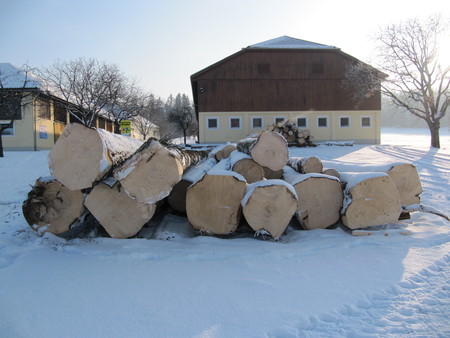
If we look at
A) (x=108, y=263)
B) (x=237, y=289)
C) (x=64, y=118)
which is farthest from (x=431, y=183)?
(x=64, y=118)

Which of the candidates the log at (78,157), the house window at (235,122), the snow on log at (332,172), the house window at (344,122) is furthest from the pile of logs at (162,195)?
the house window at (344,122)

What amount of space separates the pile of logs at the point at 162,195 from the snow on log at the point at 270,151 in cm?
54

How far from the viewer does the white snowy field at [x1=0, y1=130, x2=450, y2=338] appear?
2.31 meters

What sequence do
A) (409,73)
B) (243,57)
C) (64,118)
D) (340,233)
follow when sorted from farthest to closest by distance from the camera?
(64,118) < (243,57) < (409,73) < (340,233)

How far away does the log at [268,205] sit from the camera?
3893mm

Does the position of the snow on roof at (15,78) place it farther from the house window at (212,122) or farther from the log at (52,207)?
the log at (52,207)

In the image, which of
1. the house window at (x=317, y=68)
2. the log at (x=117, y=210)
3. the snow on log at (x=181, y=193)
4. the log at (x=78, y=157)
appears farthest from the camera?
the house window at (x=317, y=68)

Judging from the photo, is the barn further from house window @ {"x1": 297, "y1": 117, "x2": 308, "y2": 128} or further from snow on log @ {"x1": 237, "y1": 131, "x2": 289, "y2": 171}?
snow on log @ {"x1": 237, "y1": 131, "x2": 289, "y2": 171}

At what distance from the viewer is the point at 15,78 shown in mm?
22094

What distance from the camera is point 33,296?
2680mm

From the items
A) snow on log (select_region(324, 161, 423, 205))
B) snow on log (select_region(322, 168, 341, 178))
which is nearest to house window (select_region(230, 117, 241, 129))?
snow on log (select_region(322, 168, 341, 178))

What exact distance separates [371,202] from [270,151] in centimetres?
160

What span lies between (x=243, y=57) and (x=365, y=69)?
9551mm

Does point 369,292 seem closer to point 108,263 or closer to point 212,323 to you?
point 212,323
